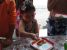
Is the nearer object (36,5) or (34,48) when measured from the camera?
(34,48)

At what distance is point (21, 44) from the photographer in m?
0.66

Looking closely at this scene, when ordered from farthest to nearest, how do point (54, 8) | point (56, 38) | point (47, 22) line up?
point (47, 22) < point (56, 38) < point (54, 8)

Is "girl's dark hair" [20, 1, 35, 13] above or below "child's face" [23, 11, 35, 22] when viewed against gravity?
above

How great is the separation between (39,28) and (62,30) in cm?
12

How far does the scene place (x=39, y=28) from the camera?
825 millimetres

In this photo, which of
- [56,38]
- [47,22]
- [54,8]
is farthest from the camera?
[47,22]

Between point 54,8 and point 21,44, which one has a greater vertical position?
point 54,8

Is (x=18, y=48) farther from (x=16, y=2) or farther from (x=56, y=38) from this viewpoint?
(x=16, y=2)

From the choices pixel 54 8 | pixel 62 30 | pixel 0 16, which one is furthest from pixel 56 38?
pixel 0 16

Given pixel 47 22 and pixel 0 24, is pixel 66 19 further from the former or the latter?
pixel 0 24

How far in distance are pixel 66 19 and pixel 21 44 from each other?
24 centimetres

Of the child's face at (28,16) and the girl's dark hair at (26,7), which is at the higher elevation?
the girl's dark hair at (26,7)

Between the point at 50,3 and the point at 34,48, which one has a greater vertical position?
the point at 50,3

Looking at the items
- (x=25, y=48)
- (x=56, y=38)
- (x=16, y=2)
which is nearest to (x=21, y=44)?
(x=25, y=48)
